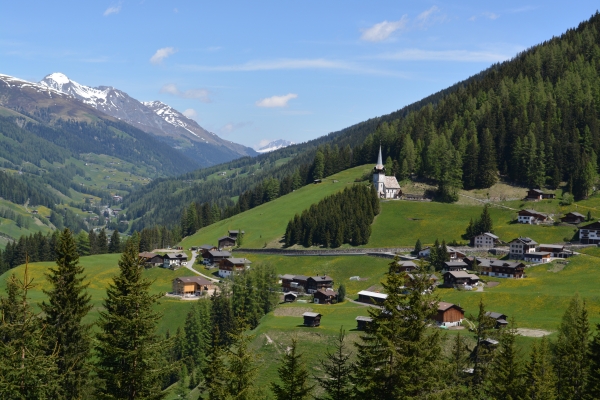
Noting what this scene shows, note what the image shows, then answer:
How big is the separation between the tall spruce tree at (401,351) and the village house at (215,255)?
11040 cm

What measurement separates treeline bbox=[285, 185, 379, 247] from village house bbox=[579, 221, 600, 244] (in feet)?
153

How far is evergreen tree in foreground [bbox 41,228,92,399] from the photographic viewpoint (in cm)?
3616

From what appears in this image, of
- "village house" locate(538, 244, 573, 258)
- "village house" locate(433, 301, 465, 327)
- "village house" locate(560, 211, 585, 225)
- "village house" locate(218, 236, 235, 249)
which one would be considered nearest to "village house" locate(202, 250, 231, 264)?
"village house" locate(218, 236, 235, 249)

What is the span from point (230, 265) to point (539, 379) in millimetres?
96017

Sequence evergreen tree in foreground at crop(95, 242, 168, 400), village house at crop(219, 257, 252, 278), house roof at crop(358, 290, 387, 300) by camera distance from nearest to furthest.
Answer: evergreen tree in foreground at crop(95, 242, 168, 400) < house roof at crop(358, 290, 387, 300) < village house at crop(219, 257, 252, 278)

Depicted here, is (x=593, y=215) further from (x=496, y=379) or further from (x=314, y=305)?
(x=496, y=379)

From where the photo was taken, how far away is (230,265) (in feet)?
441

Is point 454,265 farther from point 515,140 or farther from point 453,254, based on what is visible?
point 515,140

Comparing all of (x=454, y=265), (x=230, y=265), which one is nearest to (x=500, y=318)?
(x=454, y=265)

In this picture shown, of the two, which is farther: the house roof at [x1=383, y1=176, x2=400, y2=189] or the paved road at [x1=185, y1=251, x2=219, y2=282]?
the house roof at [x1=383, y1=176, x2=400, y2=189]

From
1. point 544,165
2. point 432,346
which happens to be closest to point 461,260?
point 544,165

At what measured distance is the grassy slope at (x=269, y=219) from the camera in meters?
160

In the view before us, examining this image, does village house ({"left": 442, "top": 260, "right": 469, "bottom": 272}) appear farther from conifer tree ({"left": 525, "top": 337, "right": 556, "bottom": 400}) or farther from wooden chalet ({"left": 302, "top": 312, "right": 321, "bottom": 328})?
conifer tree ({"left": 525, "top": 337, "right": 556, "bottom": 400})

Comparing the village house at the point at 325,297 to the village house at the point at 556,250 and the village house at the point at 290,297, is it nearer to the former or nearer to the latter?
the village house at the point at 290,297
